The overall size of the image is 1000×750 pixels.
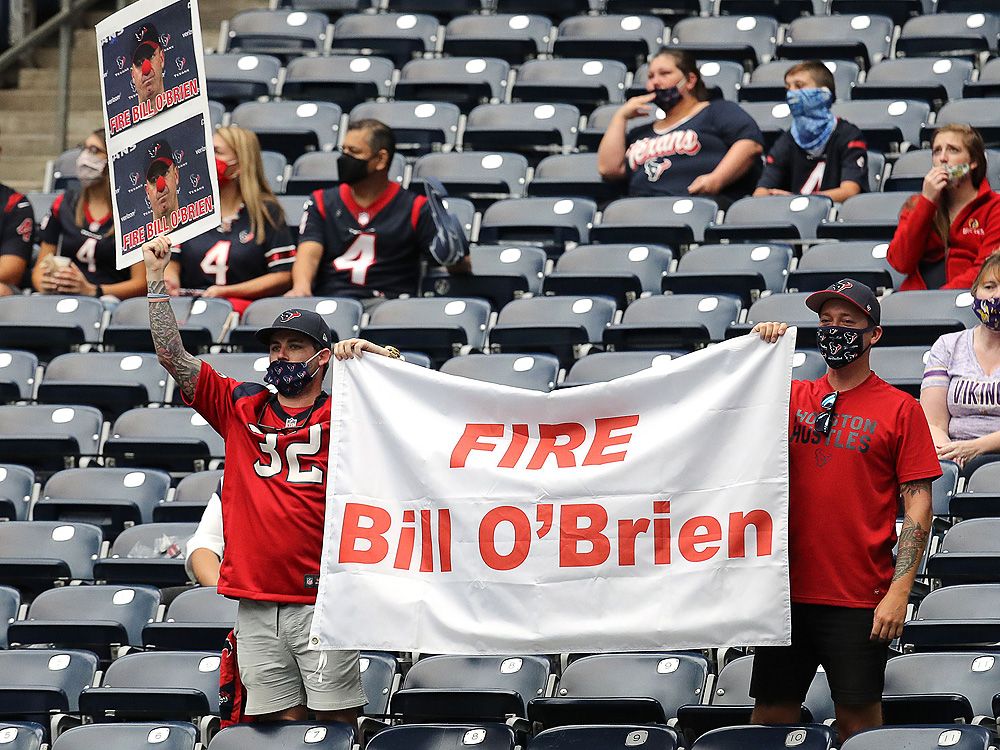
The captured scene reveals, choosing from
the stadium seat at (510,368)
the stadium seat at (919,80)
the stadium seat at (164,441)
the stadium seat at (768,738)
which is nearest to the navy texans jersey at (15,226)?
the stadium seat at (164,441)

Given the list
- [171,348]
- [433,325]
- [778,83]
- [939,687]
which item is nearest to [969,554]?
[939,687]

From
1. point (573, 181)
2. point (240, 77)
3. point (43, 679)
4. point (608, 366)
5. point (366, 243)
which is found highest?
point (240, 77)

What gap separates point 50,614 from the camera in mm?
6980

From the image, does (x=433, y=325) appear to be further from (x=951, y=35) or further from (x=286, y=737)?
(x=951, y=35)

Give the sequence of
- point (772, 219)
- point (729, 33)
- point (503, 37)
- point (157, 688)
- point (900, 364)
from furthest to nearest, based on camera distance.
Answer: point (503, 37) → point (729, 33) → point (772, 219) → point (900, 364) → point (157, 688)

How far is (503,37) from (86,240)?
3326mm

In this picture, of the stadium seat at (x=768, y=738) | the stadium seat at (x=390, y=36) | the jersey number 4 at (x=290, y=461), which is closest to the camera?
the stadium seat at (x=768, y=738)

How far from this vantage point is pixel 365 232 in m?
9.03

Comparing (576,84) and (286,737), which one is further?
(576,84)

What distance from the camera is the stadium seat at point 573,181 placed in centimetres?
995

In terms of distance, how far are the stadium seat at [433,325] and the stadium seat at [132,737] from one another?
9.23 ft

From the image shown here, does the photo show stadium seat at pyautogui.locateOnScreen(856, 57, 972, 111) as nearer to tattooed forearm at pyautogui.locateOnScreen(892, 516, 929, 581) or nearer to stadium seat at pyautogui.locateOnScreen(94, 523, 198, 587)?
stadium seat at pyautogui.locateOnScreen(94, 523, 198, 587)

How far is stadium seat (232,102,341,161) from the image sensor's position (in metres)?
10.8

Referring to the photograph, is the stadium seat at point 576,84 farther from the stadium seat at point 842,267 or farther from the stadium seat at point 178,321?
the stadium seat at point 178,321
